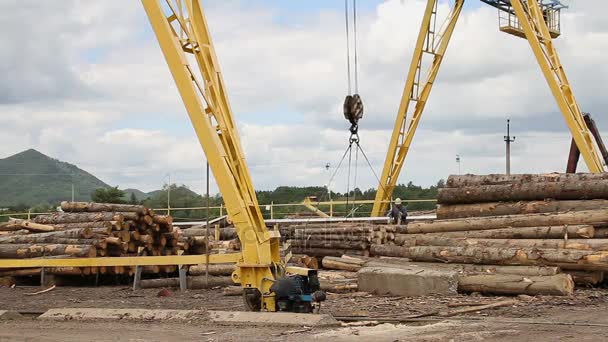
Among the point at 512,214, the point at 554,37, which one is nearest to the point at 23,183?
the point at 554,37

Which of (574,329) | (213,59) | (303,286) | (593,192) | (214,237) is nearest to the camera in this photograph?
(574,329)

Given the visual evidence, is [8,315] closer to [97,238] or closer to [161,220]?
[97,238]

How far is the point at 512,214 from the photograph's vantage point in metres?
19.6

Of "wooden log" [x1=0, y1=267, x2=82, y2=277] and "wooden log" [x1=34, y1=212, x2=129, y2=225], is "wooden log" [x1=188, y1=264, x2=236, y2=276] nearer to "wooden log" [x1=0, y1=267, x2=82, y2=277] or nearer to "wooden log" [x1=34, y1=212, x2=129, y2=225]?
"wooden log" [x1=34, y1=212, x2=129, y2=225]

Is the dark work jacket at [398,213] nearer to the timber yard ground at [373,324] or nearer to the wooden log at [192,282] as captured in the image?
the wooden log at [192,282]

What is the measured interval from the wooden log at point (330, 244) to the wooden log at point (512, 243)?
3.48 meters

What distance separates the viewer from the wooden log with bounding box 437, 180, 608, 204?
60.4 feet

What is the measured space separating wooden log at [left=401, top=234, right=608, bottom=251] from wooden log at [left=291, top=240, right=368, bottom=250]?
3482 mm

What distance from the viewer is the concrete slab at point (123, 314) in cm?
1309

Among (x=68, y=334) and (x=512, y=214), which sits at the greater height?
(x=512, y=214)

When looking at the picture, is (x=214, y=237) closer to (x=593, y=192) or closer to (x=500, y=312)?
(x=593, y=192)

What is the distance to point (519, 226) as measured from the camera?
18.3 m

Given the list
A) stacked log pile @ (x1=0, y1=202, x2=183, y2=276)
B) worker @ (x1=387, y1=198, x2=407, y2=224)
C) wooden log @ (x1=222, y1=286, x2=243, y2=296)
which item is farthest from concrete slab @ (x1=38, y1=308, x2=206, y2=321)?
worker @ (x1=387, y1=198, x2=407, y2=224)

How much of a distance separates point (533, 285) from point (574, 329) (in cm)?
411
